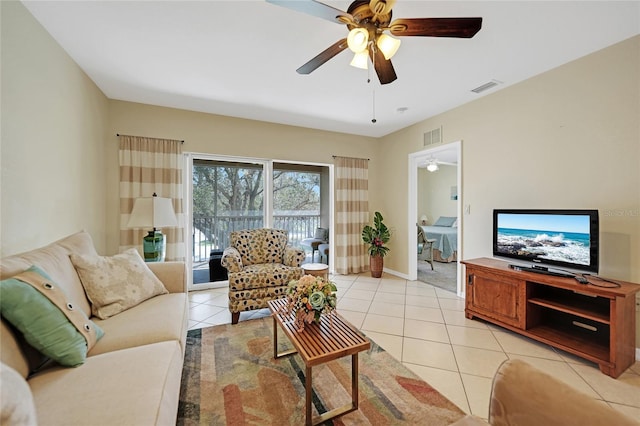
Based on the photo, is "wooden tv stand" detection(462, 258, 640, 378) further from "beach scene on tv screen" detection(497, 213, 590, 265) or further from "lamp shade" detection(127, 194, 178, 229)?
"lamp shade" detection(127, 194, 178, 229)

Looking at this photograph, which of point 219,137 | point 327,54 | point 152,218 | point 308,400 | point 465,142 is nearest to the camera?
point 308,400

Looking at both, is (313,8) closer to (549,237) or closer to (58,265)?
(58,265)

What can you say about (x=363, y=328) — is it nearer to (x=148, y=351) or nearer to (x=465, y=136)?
(x=148, y=351)

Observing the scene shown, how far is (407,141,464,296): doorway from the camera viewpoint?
3.61 meters

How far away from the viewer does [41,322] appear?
3.57ft

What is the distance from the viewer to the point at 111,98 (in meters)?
→ 3.24

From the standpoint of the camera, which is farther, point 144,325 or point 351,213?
point 351,213

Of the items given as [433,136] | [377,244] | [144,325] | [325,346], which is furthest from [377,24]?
[377,244]

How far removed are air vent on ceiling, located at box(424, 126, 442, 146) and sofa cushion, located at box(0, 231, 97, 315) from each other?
4142 mm

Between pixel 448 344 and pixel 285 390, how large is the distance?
1507 millimetres

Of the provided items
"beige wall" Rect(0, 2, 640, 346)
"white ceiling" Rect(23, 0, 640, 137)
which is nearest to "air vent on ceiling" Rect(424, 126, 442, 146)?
"beige wall" Rect(0, 2, 640, 346)

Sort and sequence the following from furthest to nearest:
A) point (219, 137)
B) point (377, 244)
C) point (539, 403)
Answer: point (377, 244)
point (219, 137)
point (539, 403)

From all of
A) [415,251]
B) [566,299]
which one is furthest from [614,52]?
[415,251]

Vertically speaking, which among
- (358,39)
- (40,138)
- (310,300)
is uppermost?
(358,39)
